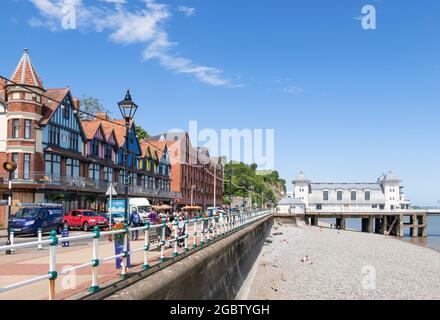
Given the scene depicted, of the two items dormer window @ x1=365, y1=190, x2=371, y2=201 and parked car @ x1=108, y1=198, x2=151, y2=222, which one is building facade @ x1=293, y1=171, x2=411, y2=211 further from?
parked car @ x1=108, y1=198, x2=151, y2=222

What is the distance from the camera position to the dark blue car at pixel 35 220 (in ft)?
91.1

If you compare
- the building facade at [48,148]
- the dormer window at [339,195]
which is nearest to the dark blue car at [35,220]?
the building facade at [48,148]

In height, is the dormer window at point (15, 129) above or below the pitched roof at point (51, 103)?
below

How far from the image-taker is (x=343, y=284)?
92.3 feet

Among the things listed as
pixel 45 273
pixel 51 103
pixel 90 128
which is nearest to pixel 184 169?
pixel 90 128

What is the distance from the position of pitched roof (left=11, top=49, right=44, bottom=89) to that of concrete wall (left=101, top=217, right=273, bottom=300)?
2788cm

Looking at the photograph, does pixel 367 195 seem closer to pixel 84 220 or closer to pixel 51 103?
pixel 51 103

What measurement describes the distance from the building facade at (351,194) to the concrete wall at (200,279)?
373 feet

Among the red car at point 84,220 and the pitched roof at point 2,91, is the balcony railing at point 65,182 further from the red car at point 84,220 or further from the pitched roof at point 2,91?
the pitched roof at point 2,91

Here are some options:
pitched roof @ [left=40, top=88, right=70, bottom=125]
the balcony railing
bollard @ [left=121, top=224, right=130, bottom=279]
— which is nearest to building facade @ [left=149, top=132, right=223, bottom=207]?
the balcony railing

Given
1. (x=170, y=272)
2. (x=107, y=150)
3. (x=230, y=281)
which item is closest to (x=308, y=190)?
(x=107, y=150)

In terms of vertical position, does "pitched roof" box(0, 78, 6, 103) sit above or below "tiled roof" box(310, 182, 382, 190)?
above

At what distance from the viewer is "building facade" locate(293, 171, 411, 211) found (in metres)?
135
